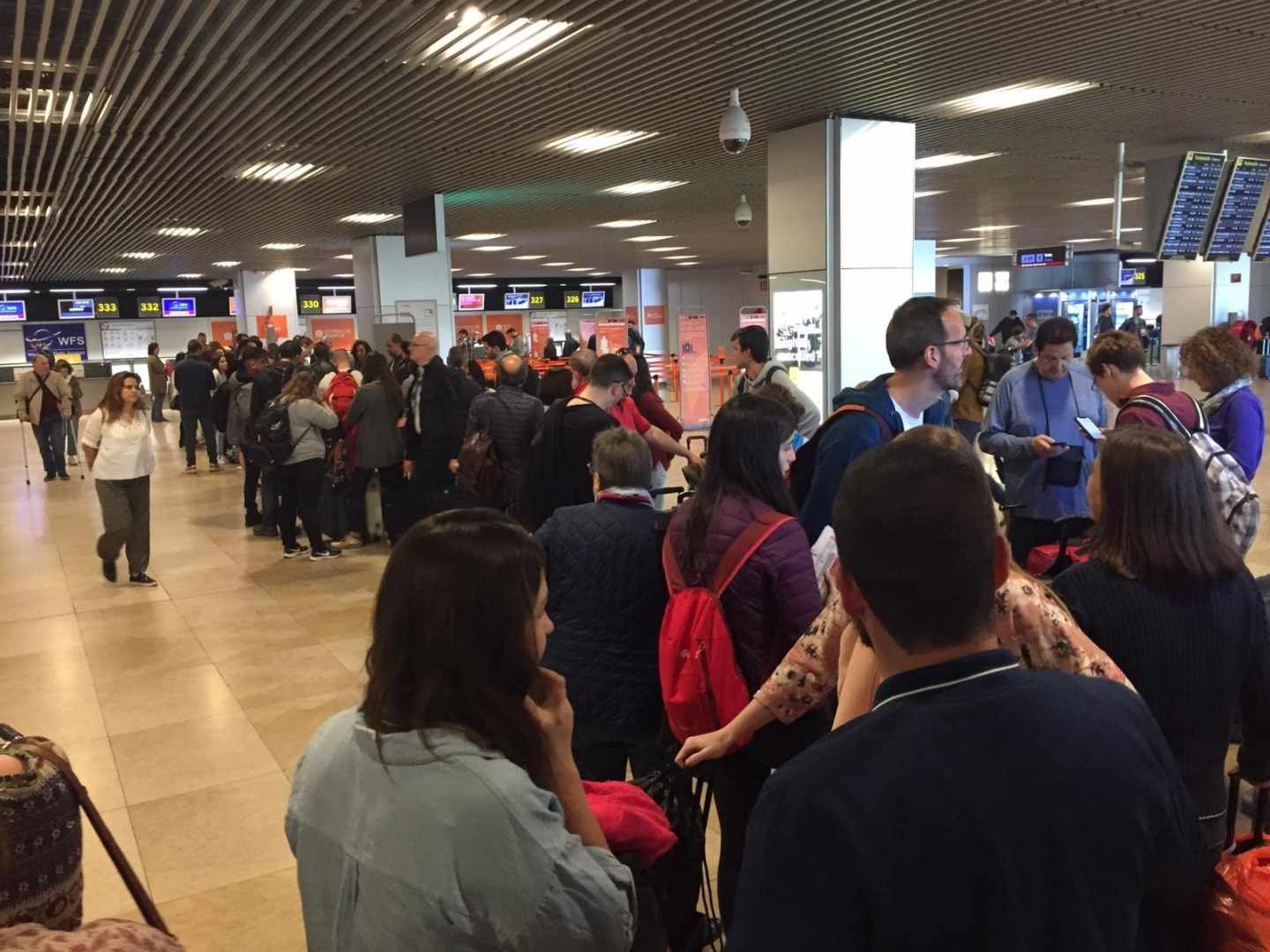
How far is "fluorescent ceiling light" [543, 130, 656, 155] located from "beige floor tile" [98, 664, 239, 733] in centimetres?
600

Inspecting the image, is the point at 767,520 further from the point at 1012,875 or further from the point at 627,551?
the point at 1012,875

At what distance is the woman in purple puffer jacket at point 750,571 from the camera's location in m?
2.46

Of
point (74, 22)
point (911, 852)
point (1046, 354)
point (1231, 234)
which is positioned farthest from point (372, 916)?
point (1231, 234)

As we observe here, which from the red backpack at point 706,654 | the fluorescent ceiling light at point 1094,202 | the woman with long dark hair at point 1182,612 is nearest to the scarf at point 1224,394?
the woman with long dark hair at point 1182,612

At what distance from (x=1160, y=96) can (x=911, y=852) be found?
370 inches

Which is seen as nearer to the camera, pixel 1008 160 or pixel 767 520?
pixel 767 520

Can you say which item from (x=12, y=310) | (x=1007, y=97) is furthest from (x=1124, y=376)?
(x=12, y=310)

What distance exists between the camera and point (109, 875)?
3553mm

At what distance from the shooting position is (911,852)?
955mm

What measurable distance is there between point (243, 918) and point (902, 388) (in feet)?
8.79

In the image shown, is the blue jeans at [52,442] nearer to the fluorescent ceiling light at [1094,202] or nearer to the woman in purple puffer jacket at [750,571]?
the woman in purple puffer jacket at [750,571]

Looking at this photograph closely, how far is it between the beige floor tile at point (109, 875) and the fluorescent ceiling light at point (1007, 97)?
7.69 m

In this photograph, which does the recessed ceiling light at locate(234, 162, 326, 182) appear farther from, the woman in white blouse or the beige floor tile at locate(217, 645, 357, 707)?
the beige floor tile at locate(217, 645, 357, 707)

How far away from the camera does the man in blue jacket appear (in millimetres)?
3189
